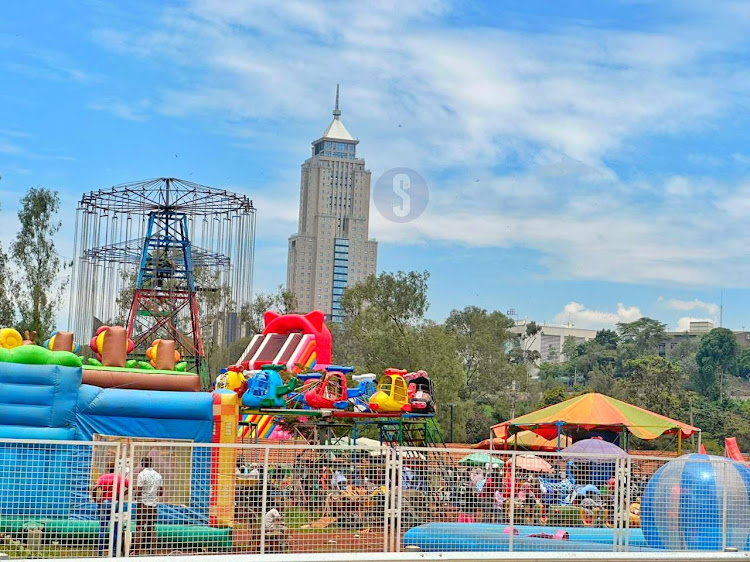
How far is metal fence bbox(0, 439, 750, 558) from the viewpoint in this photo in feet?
37.8

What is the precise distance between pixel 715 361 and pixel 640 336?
29.9 meters

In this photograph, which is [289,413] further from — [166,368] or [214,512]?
[214,512]

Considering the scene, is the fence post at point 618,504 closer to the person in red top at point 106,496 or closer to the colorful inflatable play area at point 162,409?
the colorful inflatable play area at point 162,409

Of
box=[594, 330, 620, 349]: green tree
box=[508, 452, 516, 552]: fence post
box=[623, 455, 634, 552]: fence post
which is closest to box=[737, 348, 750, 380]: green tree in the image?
box=[594, 330, 620, 349]: green tree

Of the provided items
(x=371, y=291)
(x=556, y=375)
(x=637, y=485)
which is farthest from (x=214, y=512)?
(x=556, y=375)

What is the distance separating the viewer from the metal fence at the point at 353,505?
454 inches

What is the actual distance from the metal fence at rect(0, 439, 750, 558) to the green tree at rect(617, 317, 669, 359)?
413 feet

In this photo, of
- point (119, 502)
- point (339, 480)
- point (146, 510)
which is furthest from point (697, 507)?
point (119, 502)

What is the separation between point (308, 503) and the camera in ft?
39.3

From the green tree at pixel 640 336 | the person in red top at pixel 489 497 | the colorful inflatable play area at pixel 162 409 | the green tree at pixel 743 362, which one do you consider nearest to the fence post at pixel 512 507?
the person in red top at pixel 489 497

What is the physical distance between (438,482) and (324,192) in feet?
509

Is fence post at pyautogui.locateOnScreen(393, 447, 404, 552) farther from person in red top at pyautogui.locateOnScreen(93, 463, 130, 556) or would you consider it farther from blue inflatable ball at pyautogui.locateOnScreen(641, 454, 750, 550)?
blue inflatable ball at pyautogui.locateOnScreen(641, 454, 750, 550)

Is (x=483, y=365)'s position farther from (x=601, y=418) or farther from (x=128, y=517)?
(x=128, y=517)

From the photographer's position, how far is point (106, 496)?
1167cm
